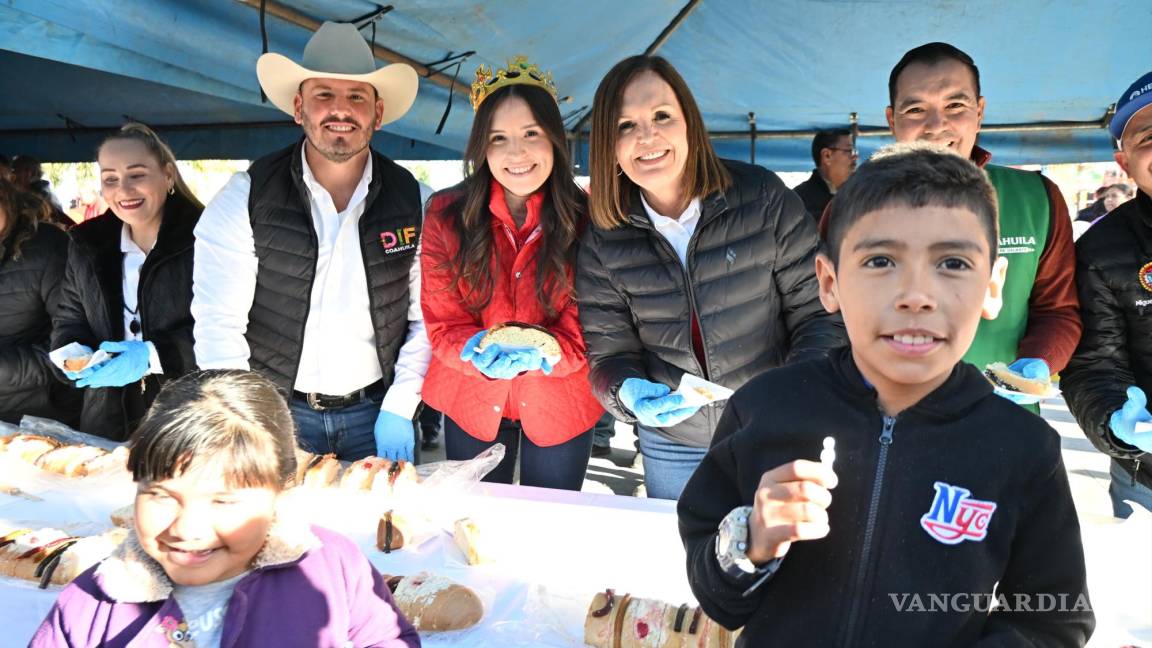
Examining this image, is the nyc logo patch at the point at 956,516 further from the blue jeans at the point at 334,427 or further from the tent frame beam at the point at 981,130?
the tent frame beam at the point at 981,130

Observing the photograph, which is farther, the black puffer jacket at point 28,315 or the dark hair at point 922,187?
the black puffer jacket at point 28,315

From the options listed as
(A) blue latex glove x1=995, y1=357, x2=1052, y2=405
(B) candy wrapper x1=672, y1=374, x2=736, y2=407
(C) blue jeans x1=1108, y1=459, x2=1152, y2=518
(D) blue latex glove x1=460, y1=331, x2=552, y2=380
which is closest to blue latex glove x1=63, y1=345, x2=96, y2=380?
(D) blue latex glove x1=460, y1=331, x2=552, y2=380

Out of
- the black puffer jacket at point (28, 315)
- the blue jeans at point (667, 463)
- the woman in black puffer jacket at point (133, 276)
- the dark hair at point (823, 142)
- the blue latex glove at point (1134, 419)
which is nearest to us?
the blue latex glove at point (1134, 419)

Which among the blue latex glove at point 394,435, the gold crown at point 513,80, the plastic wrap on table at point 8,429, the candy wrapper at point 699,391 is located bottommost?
the plastic wrap on table at point 8,429

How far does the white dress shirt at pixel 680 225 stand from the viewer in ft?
6.55

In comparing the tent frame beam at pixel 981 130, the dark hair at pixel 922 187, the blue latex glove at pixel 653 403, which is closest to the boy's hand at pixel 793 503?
the dark hair at pixel 922 187

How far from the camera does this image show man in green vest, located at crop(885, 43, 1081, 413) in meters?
1.95

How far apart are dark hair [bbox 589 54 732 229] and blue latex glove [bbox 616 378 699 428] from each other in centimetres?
43

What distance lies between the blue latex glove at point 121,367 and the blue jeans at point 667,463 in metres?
1.63

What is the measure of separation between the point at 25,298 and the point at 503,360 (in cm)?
192

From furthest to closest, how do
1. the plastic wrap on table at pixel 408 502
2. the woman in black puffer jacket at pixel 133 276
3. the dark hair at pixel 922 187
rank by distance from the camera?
the woman in black puffer jacket at pixel 133 276
the plastic wrap on table at pixel 408 502
the dark hair at pixel 922 187

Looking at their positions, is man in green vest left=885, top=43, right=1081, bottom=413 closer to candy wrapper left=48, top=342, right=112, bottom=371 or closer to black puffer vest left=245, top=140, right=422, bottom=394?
black puffer vest left=245, top=140, right=422, bottom=394

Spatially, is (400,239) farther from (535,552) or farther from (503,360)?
(535,552)

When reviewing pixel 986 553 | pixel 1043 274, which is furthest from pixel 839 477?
pixel 1043 274
